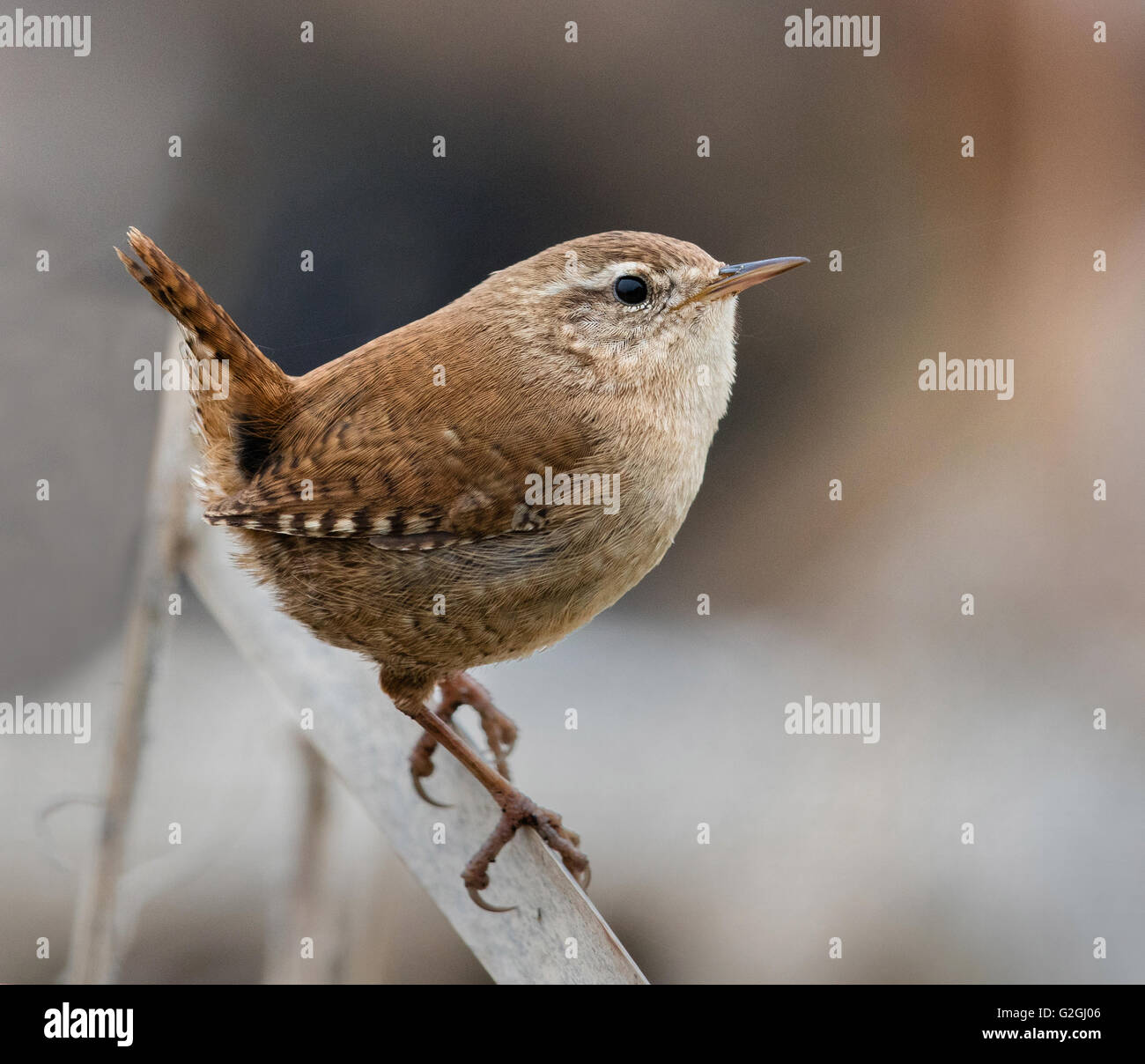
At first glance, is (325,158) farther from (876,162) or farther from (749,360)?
(876,162)

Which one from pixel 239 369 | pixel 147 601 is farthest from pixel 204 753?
pixel 239 369
